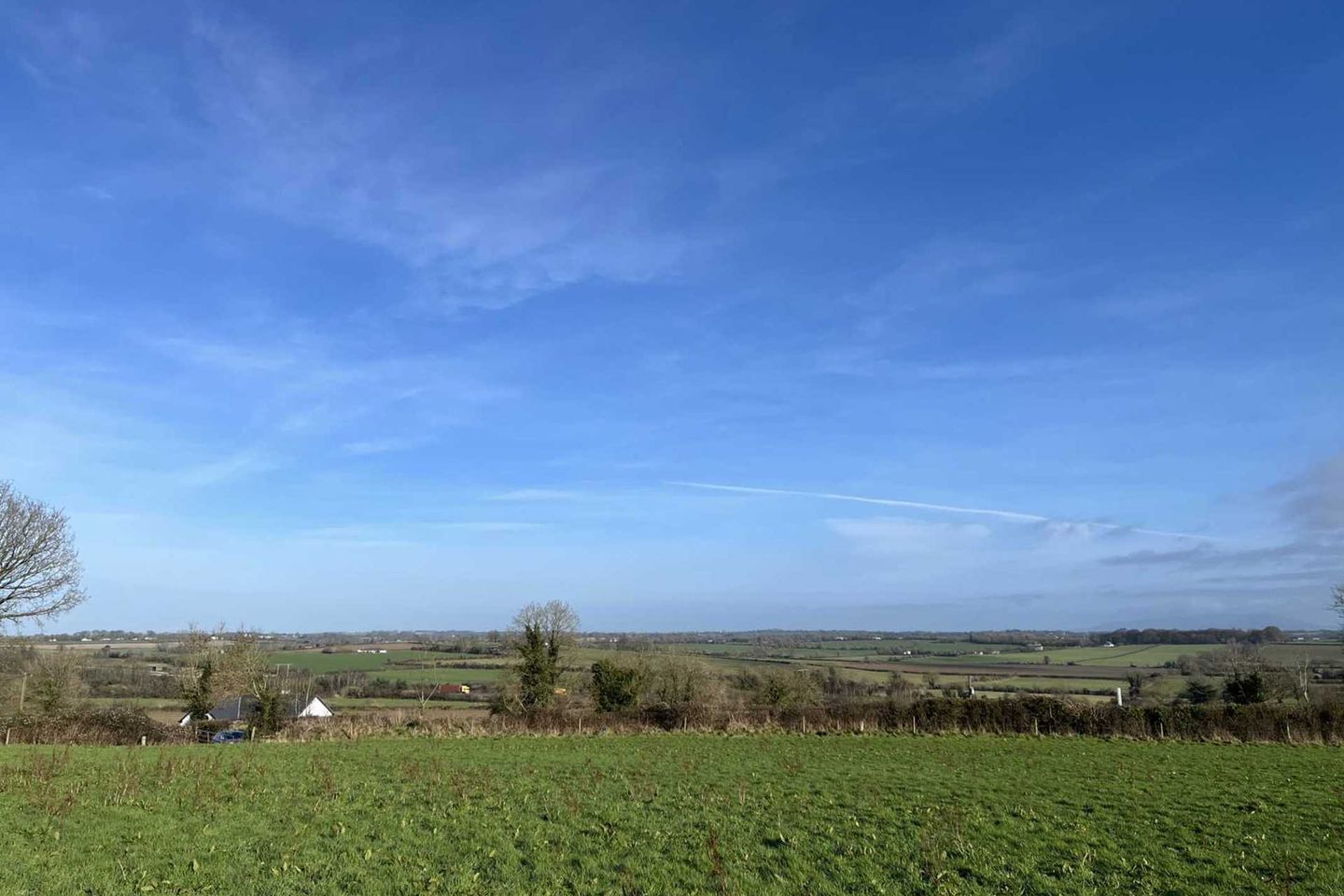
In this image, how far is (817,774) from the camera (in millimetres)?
19359

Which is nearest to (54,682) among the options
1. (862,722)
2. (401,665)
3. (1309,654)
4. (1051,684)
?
(862,722)

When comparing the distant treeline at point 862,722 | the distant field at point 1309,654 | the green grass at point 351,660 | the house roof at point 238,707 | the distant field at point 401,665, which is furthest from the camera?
the green grass at point 351,660

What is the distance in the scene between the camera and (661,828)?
1220 centimetres

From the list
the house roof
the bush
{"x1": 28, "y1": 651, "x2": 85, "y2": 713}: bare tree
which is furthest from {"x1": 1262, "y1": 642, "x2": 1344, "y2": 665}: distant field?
{"x1": 28, "y1": 651, "x2": 85, "y2": 713}: bare tree

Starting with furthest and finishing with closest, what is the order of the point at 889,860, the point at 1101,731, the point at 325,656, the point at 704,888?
the point at 325,656 → the point at 1101,731 → the point at 889,860 → the point at 704,888

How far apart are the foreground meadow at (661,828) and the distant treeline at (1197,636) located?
352 ft

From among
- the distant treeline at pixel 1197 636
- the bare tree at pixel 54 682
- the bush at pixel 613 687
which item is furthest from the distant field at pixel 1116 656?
the bare tree at pixel 54 682

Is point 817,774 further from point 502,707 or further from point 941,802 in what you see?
point 502,707

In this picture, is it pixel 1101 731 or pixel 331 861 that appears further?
pixel 1101 731

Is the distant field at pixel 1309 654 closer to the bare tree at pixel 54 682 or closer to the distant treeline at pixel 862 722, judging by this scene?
the distant treeline at pixel 862 722

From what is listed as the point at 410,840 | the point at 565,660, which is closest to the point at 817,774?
the point at 410,840

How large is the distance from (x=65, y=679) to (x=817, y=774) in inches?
2016

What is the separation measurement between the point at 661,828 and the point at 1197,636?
153 meters

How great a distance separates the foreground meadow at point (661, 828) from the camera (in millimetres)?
9406
